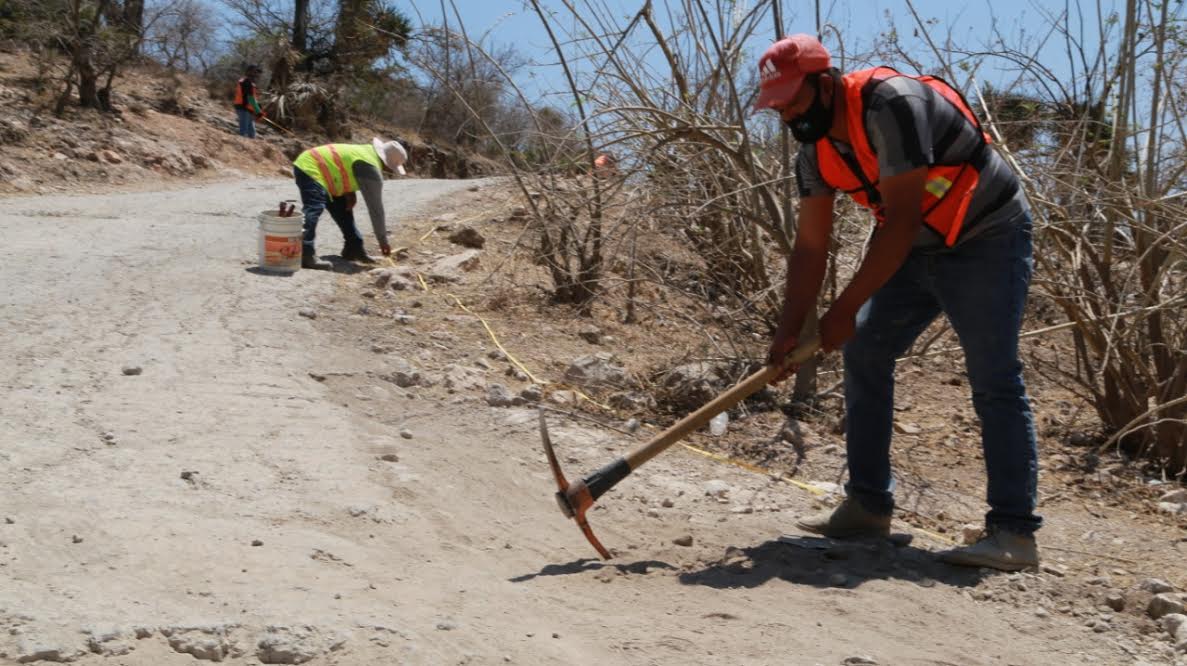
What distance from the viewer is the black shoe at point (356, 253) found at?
308 inches

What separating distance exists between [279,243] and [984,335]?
4.94 metres

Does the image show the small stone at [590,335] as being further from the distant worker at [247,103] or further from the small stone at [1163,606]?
the distant worker at [247,103]

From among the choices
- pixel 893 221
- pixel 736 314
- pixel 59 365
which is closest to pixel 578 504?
pixel 893 221

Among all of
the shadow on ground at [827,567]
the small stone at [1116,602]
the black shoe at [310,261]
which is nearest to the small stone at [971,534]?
the shadow on ground at [827,567]

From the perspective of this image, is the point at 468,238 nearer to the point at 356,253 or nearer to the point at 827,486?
the point at 356,253

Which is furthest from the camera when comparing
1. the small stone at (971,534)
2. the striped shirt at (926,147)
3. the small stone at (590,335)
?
the small stone at (590,335)

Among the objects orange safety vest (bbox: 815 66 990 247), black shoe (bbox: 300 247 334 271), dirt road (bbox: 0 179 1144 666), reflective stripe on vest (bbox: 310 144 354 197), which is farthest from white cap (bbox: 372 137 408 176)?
orange safety vest (bbox: 815 66 990 247)

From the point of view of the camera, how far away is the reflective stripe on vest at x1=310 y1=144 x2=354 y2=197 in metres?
7.76

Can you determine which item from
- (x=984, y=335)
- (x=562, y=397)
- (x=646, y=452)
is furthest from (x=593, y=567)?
(x=562, y=397)

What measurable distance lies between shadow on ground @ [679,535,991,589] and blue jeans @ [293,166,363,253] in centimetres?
490

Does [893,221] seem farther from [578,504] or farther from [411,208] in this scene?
[411,208]

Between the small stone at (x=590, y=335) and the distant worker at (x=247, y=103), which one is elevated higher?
the distant worker at (x=247, y=103)

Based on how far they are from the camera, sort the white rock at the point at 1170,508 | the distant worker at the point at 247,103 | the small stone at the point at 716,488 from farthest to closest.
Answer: the distant worker at the point at 247,103 < the white rock at the point at 1170,508 < the small stone at the point at 716,488

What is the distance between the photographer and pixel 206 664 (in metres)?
2.36
